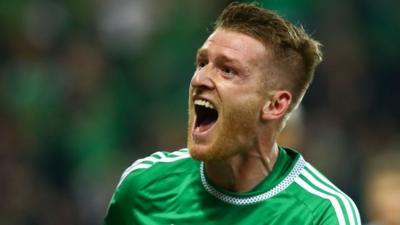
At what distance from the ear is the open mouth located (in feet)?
0.64

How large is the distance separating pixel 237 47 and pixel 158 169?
2.06 ft

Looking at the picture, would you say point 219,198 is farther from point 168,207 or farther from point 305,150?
point 305,150

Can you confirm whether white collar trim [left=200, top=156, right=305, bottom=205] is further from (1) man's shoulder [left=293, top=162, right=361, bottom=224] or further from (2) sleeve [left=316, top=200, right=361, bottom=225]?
(2) sleeve [left=316, top=200, right=361, bottom=225]

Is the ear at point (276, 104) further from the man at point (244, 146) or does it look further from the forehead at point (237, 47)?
the forehead at point (237, 47)

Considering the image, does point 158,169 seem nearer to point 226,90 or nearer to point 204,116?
point 204,116

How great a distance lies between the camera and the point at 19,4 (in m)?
9.28

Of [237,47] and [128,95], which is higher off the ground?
[237,47]

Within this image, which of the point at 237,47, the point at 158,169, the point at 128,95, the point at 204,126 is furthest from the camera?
the point at 128,95

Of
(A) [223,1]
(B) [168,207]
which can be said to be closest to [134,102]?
(A) [223,1]

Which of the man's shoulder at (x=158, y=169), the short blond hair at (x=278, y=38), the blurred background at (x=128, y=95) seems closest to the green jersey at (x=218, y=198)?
the man's shoulder at (x=158, y=169)

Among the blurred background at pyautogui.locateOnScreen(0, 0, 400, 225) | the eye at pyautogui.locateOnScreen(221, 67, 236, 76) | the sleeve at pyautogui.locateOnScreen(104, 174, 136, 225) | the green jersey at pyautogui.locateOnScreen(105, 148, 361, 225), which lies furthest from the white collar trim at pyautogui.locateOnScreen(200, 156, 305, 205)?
the blurred background at pyautogui.locateOnScreen(0, 0, 400, 225)

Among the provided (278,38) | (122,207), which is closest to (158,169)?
(122,207)

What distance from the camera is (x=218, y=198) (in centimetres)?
449

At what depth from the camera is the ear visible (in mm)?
4484
